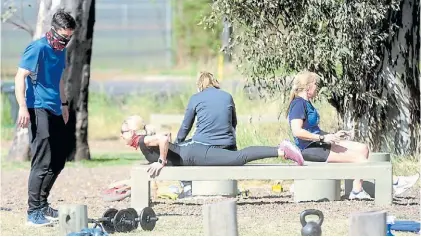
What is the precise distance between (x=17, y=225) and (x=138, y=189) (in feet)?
3.80

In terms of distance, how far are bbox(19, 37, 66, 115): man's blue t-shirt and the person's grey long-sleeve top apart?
1459 mm

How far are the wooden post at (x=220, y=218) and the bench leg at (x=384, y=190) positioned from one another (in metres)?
3.07

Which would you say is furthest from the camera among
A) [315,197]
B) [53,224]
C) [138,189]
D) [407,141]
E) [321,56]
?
[407,141]

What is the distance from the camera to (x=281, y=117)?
13.4m

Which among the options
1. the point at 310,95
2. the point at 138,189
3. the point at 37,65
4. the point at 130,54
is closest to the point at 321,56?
the point at 310,95

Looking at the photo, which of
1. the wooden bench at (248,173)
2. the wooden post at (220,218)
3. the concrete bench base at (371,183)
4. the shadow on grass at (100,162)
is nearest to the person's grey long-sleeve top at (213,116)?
the wooden bench at (248,173)

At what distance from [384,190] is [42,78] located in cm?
315

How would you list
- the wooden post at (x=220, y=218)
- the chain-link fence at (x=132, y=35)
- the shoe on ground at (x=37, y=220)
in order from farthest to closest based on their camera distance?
the chain-link fence at (x=132, y=35) < the shoe on ground at (x=37, y=220) < the wooden post at (x=220, y=218)

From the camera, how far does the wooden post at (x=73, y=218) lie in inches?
309

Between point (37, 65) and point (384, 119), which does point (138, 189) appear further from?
point (384, 119)

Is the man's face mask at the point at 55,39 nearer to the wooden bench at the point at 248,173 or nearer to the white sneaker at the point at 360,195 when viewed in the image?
the wooden bench at the point at 248,173

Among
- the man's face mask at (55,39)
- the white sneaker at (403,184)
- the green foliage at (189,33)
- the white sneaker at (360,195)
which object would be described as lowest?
the white sneaker at (360,195)

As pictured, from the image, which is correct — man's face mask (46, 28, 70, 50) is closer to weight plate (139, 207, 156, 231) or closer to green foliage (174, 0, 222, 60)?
weight plate (139, 207, 156, 231)

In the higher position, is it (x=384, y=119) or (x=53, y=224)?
(x=384, y=119)
